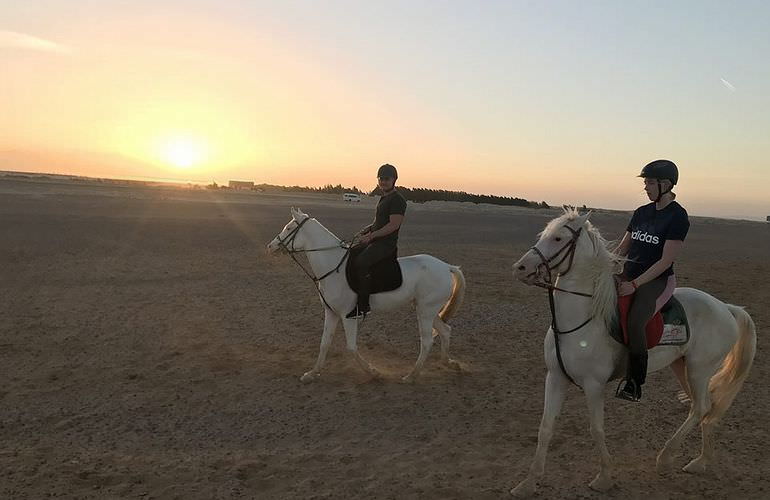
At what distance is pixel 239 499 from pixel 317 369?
3.13 m

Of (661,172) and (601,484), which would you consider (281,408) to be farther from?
(661,172)

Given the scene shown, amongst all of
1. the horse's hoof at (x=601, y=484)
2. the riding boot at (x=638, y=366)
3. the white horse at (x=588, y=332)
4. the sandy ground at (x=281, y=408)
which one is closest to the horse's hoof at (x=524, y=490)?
the white horse at (x=588, y=332)

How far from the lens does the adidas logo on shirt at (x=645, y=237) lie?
4941 millimetres

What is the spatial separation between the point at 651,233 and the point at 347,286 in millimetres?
4080

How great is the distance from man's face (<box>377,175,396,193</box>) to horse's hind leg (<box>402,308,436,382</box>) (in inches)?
75.1

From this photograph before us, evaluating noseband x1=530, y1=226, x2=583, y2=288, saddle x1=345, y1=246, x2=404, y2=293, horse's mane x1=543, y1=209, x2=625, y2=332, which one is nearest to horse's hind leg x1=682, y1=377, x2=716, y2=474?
horse's mane x1=543, y1=209, x2=625, y2=332

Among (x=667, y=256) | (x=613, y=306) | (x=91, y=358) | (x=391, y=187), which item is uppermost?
(x=391, y=187)

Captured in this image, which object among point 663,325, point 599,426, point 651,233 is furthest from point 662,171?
point 599,426

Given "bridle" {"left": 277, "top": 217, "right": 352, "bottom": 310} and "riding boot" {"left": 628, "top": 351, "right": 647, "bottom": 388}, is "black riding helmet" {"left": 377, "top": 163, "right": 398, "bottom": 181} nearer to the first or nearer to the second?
"bridle" {"left": 277, "top": 217, "right": 352, "bottom": 310}

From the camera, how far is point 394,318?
1146 cm

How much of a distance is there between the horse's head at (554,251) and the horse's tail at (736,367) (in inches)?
82.8

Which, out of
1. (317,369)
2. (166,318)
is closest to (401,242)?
(166,318)

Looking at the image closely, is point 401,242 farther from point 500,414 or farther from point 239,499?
point 239,499

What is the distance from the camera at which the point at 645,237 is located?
5039 mm
